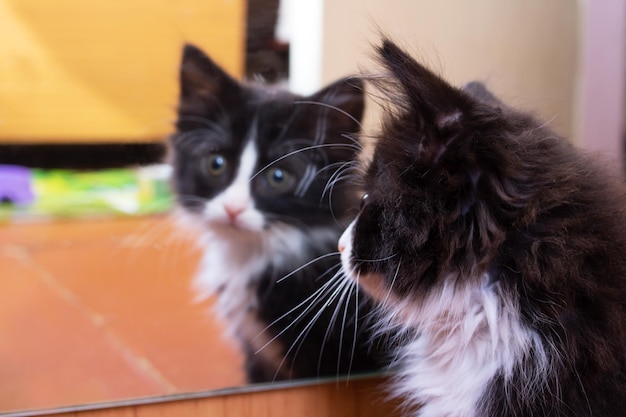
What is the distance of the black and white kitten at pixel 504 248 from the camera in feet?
2.50

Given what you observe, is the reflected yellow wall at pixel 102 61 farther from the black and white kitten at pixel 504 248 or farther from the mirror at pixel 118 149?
the black and white kitten at pixel 504 248

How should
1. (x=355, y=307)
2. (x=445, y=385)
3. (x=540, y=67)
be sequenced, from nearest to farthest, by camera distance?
(x=445, y=385) < (x=355, y=307) < (x=540, y=67)

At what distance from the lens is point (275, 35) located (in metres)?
1.12

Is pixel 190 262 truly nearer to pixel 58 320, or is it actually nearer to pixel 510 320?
pixel 58 320

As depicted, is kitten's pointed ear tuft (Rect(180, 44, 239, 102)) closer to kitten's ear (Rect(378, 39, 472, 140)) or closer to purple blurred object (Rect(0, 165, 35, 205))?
purple blurred object (Rect(0, 165, 35, 205))

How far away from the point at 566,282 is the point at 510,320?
0.31ft

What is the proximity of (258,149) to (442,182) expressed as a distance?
18.0 inches

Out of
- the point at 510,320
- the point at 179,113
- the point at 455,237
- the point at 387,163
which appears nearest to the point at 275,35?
the point at 179,113

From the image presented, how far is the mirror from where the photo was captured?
1056 millimetres

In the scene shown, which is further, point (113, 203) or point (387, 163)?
point (113, 203)

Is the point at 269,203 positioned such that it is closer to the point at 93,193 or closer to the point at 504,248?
the point at 93,193

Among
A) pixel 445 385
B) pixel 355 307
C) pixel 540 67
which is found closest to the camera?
pixel 445 385

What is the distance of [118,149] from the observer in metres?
1.09

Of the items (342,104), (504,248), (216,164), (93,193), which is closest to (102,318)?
(93,193)
